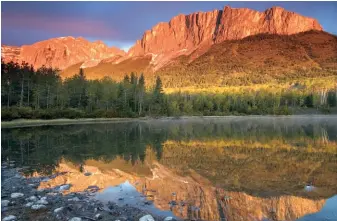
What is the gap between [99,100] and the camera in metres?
84.4

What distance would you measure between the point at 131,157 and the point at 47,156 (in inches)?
222

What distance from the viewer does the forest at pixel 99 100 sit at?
212ft

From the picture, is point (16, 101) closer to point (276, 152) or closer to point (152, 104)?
point (152, 104)

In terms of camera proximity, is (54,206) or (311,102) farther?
(311,102)

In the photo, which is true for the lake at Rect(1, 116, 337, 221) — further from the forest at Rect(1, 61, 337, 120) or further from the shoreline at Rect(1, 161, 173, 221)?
the forest at Rect(1, 61, 337, 120)

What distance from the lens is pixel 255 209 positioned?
9.88 metres

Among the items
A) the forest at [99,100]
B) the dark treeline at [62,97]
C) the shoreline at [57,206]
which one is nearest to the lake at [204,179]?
the shoreline at [57,206]

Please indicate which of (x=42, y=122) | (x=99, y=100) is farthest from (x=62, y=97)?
(x=42, y=122)

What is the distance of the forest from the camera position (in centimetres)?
6450

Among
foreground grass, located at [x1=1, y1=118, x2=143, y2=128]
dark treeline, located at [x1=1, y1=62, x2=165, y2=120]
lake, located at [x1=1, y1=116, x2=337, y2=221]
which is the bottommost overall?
foreground grass, located at [x1=1, y1=118, x2=143, y2=128]

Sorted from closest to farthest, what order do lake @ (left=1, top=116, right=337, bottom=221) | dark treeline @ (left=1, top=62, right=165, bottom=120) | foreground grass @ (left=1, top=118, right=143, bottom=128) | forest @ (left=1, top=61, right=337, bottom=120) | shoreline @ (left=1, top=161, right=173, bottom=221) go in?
shoreline @ (left=1, top=161, right=173, bottom=221) → lake @ (left=1, top=116, right=337, bottom=221) → foreground grass @ (left=1, top=118, right=143, bottom=128) → dark treeline @ (left=1, top=62, right=165, bottom=120) → forest @ (left=1, top=61, right=337, bottom=120)

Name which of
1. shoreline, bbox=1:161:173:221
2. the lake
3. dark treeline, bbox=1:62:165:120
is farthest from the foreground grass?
shoreline, bbox=1:161:173:221

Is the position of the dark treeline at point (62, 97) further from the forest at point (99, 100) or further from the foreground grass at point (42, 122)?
the foreground grass at point (42, 122)

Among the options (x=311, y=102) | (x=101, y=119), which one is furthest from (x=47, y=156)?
(x=311, y=102)
